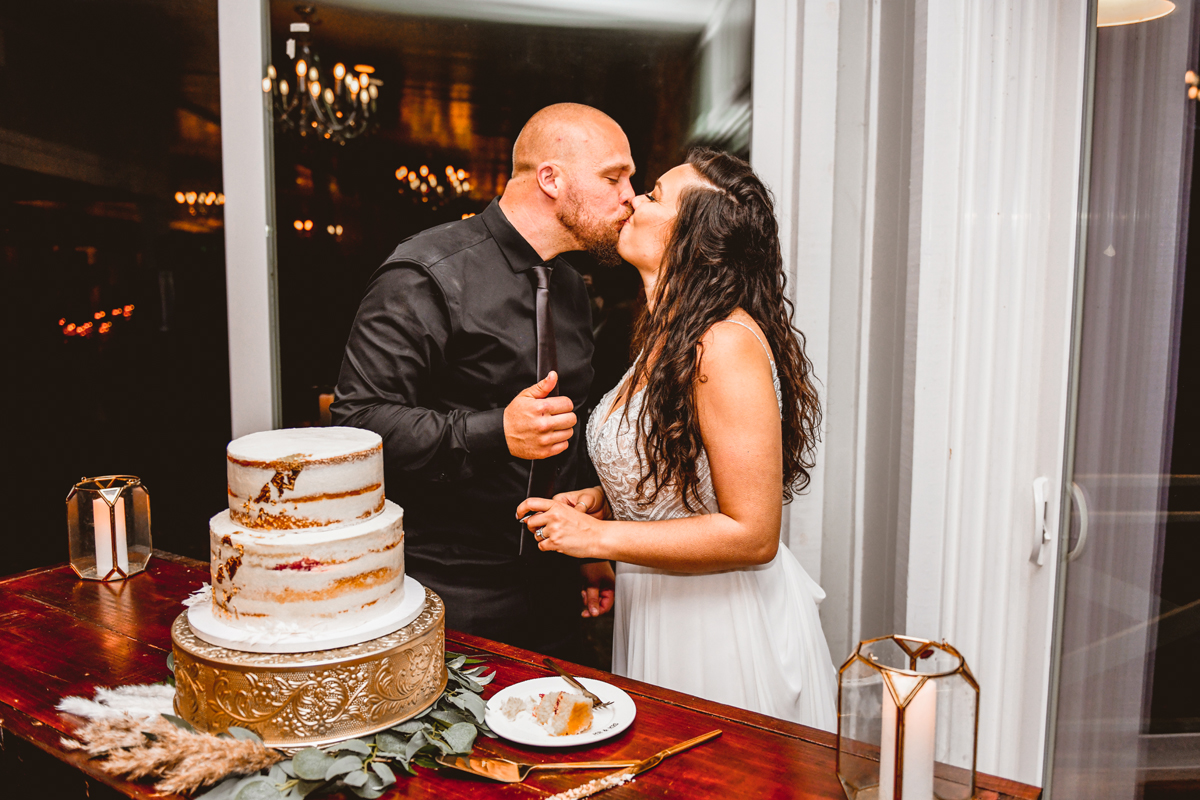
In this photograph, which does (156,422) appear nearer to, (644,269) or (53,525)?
(53,525)

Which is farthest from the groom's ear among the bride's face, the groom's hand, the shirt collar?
the groom's hand

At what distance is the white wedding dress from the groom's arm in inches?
11.9

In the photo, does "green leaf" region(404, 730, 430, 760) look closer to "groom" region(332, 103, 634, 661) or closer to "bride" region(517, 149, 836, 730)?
"bride" region(517, 149, 836, 730)

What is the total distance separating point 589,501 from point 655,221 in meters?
0.67

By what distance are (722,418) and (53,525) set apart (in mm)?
2646

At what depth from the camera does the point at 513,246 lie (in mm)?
1939

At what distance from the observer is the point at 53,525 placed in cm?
280

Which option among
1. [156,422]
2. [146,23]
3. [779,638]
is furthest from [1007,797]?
[146,23]

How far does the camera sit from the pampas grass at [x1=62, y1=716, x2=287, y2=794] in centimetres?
89

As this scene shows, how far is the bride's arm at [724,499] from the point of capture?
1.46m

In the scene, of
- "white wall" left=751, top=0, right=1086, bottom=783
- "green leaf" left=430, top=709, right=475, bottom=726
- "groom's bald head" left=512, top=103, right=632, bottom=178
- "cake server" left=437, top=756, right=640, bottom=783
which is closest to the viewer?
"cake server" left=437, top=756, right=640, bottom=783

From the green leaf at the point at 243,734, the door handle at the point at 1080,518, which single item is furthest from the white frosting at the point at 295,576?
the door handle at the point at 1080,518

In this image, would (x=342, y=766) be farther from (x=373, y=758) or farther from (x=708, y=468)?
(x=708, y=468)

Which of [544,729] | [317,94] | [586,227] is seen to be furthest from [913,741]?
[317,94]
